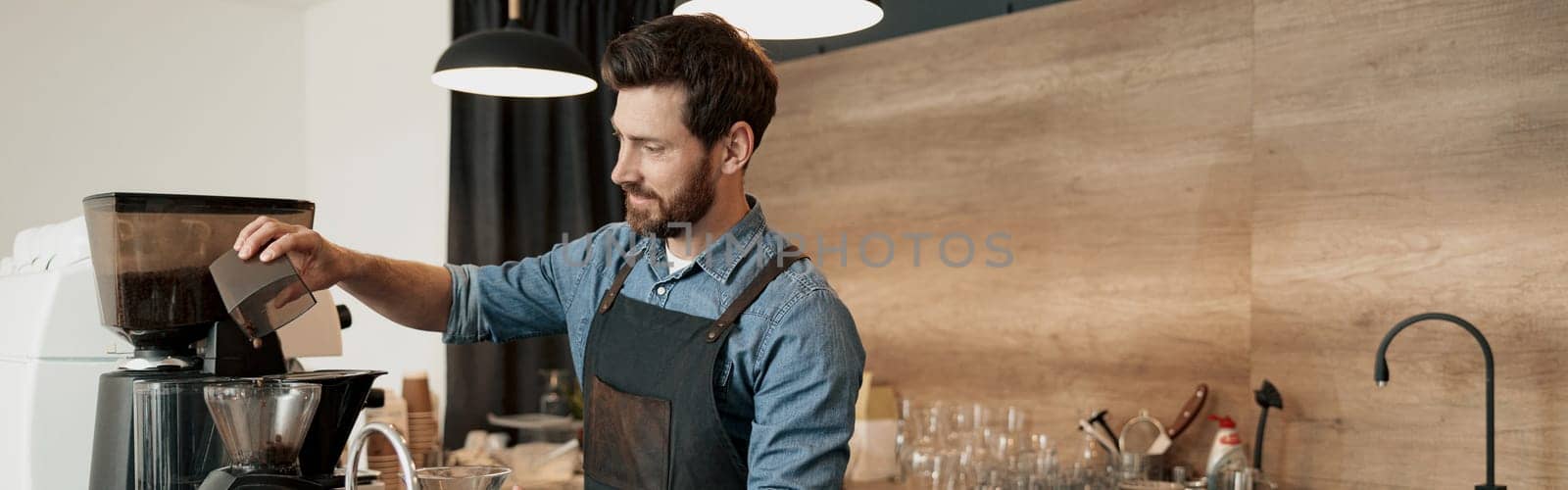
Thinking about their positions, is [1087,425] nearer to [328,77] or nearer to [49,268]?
[49,268]

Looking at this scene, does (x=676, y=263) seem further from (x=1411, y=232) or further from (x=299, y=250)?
(x=1411, y=232)

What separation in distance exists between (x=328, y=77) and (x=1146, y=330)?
3.54 metres

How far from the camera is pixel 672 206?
172cm

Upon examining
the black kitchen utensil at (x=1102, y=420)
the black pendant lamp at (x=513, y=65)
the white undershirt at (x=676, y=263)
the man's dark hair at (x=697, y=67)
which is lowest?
the black kitchen utensil at (x=1102, y=420)

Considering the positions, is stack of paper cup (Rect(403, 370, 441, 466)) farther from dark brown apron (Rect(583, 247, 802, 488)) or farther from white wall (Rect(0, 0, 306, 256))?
dark brown apron (Rect(583, 247, 802, 488))

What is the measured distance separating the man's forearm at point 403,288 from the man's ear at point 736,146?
54cm

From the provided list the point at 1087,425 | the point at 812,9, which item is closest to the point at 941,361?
the point at 1087,425

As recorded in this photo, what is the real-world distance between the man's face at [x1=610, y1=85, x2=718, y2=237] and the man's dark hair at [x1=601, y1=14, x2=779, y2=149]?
0.05ft

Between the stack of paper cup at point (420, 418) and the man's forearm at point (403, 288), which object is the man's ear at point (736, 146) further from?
the stack of paper cup at point (420, 418)

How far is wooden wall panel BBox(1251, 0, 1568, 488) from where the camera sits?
2.58 metres

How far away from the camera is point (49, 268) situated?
2252 millimetres

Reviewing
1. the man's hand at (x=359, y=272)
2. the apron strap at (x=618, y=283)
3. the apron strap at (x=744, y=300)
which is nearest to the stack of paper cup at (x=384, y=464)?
the man's hand at (x=359, y=272)

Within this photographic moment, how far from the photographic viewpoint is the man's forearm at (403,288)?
73.1 inches

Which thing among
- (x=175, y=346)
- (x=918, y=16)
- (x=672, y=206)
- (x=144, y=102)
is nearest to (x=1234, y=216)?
(x=918, y=16)
